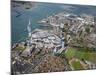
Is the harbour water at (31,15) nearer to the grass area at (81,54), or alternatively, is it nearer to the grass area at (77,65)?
the grass area at (81,54)

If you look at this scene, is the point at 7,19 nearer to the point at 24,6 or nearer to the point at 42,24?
the point at 24,6

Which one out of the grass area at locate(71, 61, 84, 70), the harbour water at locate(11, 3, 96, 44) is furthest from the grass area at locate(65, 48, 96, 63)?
the harbour water at locate(11, 3, 96, 44)

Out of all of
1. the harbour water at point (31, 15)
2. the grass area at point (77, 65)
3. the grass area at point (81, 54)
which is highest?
the harbour water at point (31, 15)

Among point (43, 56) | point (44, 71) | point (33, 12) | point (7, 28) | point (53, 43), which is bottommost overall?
point (44, 71)

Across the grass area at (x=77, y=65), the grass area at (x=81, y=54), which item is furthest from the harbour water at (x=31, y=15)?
the grass area at (x=77, y=65)

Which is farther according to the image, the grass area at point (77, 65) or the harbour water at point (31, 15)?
the grass area at point (77, 65)

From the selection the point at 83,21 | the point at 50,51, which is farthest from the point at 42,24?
the point at 83,21
